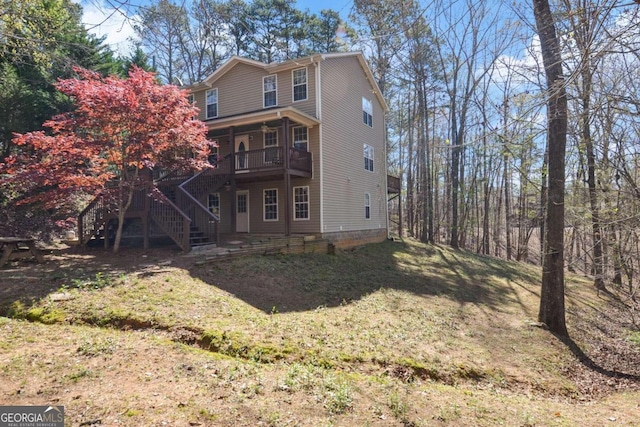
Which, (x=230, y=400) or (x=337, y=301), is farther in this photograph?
(x=337, y=301)

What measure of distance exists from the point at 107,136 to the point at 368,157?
42.1ft

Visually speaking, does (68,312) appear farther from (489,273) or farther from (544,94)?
(489,273)

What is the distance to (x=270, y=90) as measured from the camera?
16.3m

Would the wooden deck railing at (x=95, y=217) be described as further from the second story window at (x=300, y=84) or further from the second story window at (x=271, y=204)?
the second story window at (x=300, y=84)

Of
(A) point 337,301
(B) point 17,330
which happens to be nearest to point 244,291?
(A) point 337,301

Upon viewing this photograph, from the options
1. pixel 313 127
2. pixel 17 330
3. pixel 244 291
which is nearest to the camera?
pixel 17 330

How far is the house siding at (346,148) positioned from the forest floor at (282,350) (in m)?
5.49

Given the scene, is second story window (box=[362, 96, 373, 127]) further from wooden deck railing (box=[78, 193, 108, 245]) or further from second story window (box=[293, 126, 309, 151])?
wooden deck railing (box=[78, 193, 108, 245])

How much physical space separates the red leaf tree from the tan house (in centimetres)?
283

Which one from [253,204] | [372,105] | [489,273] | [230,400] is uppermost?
[372,105]

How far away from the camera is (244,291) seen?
26.8ft

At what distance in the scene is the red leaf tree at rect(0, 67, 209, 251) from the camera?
29.5 feet

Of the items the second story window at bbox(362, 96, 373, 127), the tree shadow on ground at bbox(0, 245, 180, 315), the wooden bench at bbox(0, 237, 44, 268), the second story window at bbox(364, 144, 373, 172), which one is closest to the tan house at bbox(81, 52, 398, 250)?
the second story window at bbox(362, 96, 373, 127)

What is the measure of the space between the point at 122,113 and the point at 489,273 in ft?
Result: 48.6
